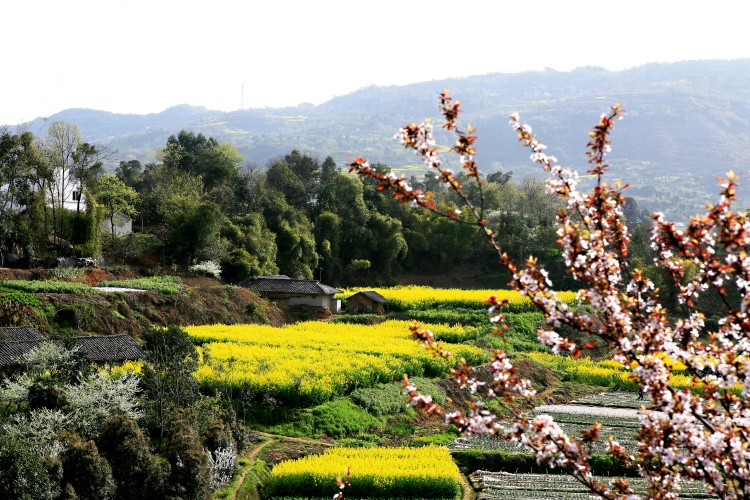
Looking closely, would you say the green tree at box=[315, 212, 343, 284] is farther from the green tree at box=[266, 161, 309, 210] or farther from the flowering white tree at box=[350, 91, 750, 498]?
the flowering white tree at box=[350, 91, 750, 498]

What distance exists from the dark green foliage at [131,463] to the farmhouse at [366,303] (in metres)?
33.5

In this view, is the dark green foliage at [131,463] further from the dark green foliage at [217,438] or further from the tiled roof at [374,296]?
the tiled roof at [374,296]

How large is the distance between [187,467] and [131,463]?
1019 millimetres

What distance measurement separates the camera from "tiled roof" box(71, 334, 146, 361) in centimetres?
2555

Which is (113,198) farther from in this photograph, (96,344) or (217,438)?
(217,438)

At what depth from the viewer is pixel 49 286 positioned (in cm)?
3256

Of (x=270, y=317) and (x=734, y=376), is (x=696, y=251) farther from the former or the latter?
(x=270, y=317)

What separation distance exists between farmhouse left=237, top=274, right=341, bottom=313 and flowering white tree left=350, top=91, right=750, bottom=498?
39958mm

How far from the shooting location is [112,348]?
26.2 metres

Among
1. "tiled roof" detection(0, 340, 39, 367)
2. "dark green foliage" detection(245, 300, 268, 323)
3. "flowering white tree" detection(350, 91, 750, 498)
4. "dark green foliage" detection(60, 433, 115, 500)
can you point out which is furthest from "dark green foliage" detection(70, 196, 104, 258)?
"flowering white tree" detection(350, 91, 750, 498)

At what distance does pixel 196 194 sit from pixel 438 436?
114 feet

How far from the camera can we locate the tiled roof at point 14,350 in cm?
2286

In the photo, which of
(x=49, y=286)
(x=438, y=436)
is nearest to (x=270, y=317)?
(x=49, y=286)

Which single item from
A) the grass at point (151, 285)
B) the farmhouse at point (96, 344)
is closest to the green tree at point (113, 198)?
the grass at point (151, 285)
